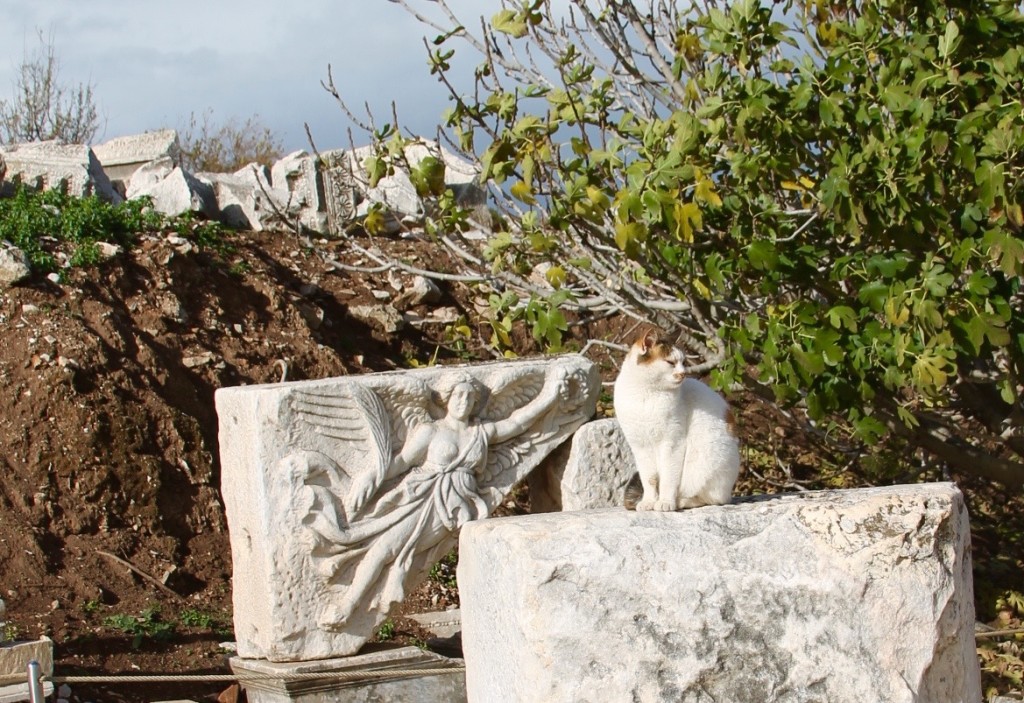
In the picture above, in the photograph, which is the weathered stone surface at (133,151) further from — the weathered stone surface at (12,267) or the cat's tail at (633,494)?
the cat's tail at (633,494)

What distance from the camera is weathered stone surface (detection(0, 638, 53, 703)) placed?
508 cm

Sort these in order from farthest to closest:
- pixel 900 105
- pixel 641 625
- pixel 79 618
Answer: pixel 79 618 → pixel 900 105 → pixel 641 625

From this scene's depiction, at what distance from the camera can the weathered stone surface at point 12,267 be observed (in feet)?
25.3

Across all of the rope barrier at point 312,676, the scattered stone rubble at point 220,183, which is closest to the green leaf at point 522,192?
the rope barrier at point 312,676

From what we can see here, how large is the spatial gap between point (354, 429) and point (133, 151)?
6397mm

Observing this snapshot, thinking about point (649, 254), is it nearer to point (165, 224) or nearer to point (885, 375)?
point (885, 375)

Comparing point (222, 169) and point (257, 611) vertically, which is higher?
point (222, 169)

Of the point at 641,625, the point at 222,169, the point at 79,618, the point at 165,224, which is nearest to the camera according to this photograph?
the point at 641,625

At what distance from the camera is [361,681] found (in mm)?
5301

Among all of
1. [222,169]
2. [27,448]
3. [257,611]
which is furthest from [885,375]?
[222,169]

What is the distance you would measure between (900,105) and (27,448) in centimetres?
515

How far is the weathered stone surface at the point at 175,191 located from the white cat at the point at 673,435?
247 inches

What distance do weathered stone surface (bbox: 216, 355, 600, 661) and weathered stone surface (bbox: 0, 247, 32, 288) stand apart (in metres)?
2.97

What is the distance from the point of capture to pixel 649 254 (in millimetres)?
5395
